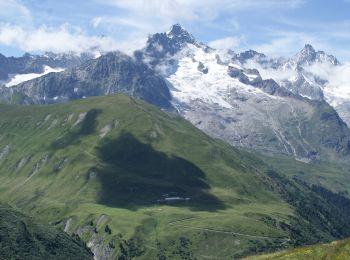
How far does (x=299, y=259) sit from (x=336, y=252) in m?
8.51

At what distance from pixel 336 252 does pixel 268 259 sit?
620 inches

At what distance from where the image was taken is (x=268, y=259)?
149m

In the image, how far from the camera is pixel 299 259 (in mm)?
142250

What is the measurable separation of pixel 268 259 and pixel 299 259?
8832 mm

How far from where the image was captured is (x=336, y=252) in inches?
5620
